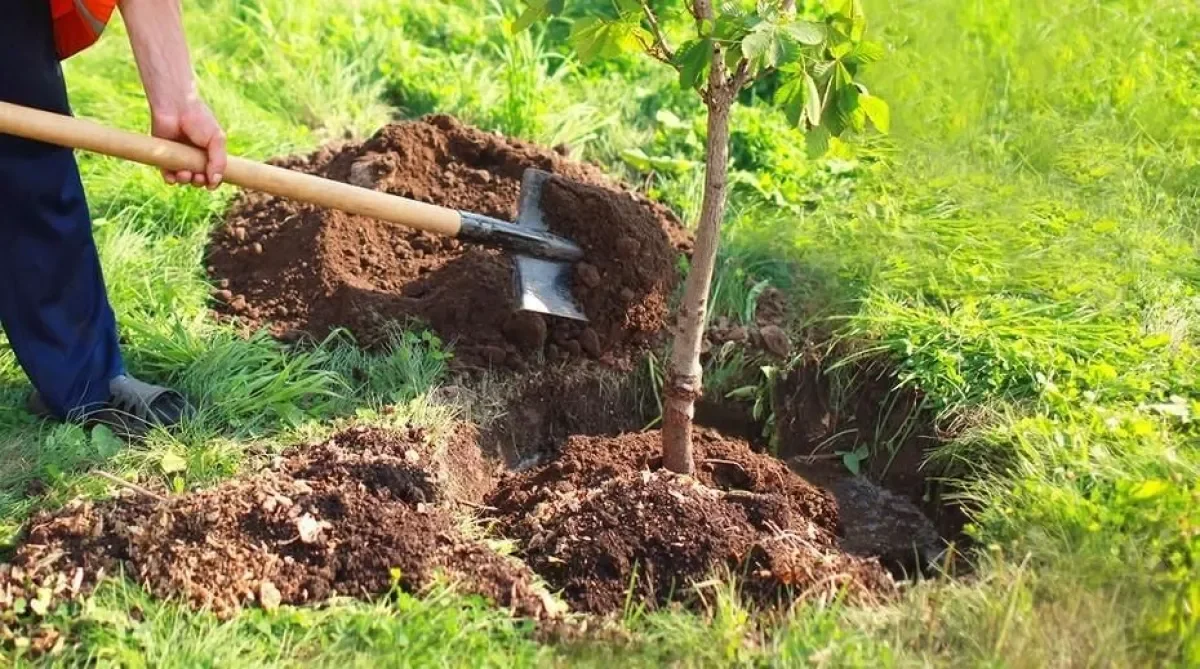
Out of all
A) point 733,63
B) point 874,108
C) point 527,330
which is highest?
point 733,63

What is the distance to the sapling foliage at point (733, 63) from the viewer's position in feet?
9.61

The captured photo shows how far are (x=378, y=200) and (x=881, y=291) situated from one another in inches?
62.6

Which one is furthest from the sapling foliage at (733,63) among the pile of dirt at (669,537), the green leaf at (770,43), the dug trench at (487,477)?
the dug trench at (487,477)

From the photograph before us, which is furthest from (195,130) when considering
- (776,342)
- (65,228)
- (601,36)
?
(776,342)

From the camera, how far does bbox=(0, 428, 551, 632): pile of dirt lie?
3.06 meters

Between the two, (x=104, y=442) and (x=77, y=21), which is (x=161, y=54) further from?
(x=104, y=442)

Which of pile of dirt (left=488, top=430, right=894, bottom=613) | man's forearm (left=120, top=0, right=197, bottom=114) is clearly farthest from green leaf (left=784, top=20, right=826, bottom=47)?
man's forearm (left=120, top=0, right=197, bottom=114)

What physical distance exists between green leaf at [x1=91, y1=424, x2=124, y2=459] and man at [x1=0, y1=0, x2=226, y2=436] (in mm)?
64

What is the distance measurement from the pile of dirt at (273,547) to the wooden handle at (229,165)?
0.73m

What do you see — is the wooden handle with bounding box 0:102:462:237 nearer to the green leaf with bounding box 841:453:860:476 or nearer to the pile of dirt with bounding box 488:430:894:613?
the pile of dirt with bounding box 488:430:894:613

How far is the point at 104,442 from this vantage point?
3598 mm

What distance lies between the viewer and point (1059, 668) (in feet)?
9.23

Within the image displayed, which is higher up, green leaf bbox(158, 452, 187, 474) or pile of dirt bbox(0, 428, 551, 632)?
green leaf bbox(158, 452, 187, 474)

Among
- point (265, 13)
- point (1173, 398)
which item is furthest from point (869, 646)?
point (265, 13)
